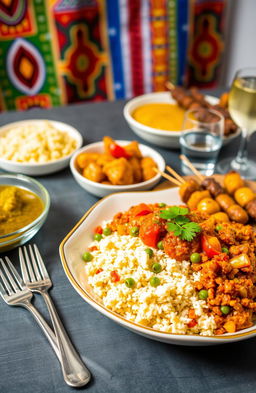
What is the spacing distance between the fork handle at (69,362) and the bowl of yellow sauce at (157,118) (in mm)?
1632

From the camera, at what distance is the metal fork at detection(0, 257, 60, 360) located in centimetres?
161

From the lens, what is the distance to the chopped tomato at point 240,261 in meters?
1.66

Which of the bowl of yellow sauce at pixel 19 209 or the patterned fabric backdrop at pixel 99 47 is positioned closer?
the bowl of yellow sauce at pixel 19 209

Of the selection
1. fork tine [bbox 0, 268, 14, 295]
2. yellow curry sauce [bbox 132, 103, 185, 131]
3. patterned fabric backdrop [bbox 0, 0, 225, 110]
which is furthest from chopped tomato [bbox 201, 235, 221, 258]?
patterned fabric backdrop [bbox 0, 0, 225, 110]

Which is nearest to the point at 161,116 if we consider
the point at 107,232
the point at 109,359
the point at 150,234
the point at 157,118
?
the point at 157,118

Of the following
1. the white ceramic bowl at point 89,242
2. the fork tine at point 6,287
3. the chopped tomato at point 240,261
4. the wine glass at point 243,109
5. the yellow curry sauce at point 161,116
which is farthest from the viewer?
the yellow curry sauce at point 161,116

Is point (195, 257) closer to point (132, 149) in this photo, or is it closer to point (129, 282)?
point (129, 282)

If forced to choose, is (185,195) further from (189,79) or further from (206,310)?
(189,79)

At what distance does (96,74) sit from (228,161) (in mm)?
3013

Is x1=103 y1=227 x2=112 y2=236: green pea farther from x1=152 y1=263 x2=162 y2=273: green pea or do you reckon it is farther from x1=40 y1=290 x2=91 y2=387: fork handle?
x1=40 y1=290 x2=91 y2=387: fork handle

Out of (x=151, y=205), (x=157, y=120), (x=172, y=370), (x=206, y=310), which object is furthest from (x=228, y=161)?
(x=172, y=370)

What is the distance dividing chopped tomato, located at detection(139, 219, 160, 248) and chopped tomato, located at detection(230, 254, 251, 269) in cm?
36

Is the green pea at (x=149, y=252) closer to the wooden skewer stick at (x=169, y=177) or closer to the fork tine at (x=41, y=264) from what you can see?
the fork tine at (x=41, y=264)

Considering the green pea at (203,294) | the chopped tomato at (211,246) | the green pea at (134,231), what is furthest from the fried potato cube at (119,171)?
the green pea at (203,294)
